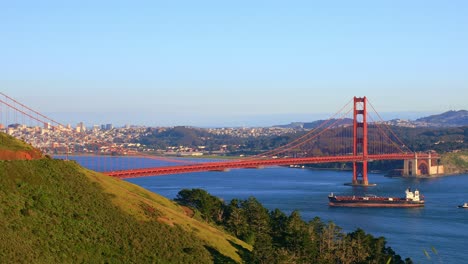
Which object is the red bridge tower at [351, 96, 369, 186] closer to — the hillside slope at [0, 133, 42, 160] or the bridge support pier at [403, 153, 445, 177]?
A: the bridge support pier at [403, 153, 445, 177]

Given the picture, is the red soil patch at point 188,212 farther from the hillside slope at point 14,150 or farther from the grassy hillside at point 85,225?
the hillside slope at point 14,150

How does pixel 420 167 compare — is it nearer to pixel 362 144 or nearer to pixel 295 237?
pixel 362 144

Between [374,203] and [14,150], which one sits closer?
[14,150]

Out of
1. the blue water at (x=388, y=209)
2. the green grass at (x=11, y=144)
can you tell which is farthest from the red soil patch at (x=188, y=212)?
the blue water at (x=388, y=209)

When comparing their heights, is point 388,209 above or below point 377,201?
below

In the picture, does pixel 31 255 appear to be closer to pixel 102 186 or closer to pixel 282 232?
pixel 102 186

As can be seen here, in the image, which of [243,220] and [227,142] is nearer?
[243,220]

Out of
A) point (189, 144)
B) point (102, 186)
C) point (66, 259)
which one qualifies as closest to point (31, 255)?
point (66, 259)

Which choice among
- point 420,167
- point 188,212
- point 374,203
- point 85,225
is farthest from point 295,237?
point 420,167
